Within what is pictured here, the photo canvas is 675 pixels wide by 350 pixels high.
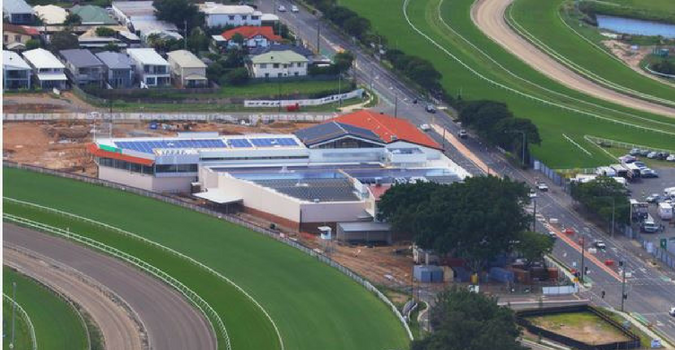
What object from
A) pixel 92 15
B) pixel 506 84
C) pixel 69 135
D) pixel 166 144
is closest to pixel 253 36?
pixel 92 15

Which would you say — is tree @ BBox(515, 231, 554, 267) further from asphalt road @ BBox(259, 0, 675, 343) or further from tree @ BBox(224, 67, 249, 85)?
tree @ BBox(224, 67, 249, 85)

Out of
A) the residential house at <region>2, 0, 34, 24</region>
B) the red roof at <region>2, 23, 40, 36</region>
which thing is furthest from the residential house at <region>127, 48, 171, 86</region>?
the residential house at <region>2, 0, 34, 24</region>

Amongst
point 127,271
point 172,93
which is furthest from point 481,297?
point 172,93

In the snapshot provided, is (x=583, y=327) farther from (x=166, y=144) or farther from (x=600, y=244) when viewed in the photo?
(x=166, y=144)

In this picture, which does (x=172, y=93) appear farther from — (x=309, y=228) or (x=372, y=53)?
(x=309, y=228)

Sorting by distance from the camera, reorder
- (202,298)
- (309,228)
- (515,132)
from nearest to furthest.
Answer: (202,298), (309,228), (515,132)
